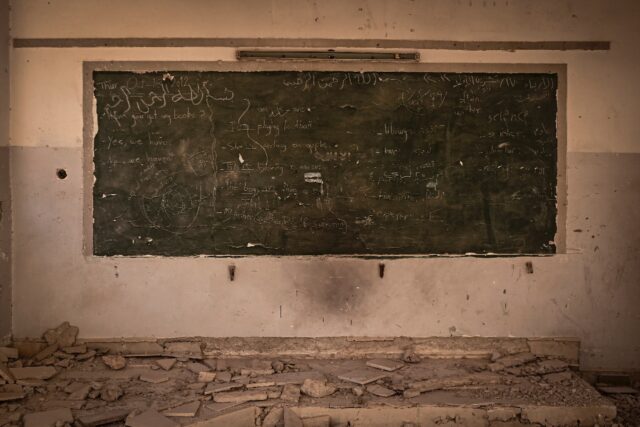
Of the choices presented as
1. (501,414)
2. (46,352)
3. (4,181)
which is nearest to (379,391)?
(501,414)

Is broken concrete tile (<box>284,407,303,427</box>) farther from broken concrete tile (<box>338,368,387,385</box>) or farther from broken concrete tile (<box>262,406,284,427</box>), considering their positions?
broken concrete tile (<box>338,368,387,385</box>)

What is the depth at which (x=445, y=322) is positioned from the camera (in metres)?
4.96

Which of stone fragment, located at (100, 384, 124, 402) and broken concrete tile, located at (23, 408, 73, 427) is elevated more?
stone fragment, located at (100, 384, 124, 402)

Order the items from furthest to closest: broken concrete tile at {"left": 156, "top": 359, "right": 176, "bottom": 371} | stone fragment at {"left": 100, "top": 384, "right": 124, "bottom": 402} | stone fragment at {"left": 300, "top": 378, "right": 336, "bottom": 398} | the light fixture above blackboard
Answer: the light fixture above blackboard → broken concrete tile at {"left": 156, "top": 359, "right": 176, "bottom": 371} → stone fragment at {"left": 300, "top": 378, "right": 336, "bottom": 398} → stone fragment at {"left": 100, "top": 384, "right": 124, "bottom": 402}

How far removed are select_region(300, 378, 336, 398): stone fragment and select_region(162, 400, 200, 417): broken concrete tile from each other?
830 millimetres

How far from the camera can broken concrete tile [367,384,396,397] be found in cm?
423

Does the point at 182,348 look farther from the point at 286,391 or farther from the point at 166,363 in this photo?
the point at 286,391

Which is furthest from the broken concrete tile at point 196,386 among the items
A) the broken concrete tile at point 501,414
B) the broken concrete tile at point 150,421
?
the broken concrete tile at point 501,414

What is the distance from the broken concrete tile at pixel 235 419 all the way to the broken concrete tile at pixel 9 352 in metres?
1.94

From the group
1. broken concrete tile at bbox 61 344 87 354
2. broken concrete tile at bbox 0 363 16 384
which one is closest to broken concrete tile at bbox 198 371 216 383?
broken concrete tile at bbox 61 344 87 354

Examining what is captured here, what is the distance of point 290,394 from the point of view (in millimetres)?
4234

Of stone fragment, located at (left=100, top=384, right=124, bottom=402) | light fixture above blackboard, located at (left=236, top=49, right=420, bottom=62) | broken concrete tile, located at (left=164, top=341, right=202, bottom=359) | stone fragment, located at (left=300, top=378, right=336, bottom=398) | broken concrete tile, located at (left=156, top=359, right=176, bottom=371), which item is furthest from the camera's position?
broken concrete tile, located at (left=164, top=341, right=202, bottom=359)

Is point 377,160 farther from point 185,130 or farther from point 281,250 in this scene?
point 185,130

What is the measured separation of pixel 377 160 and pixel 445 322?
160 cm
